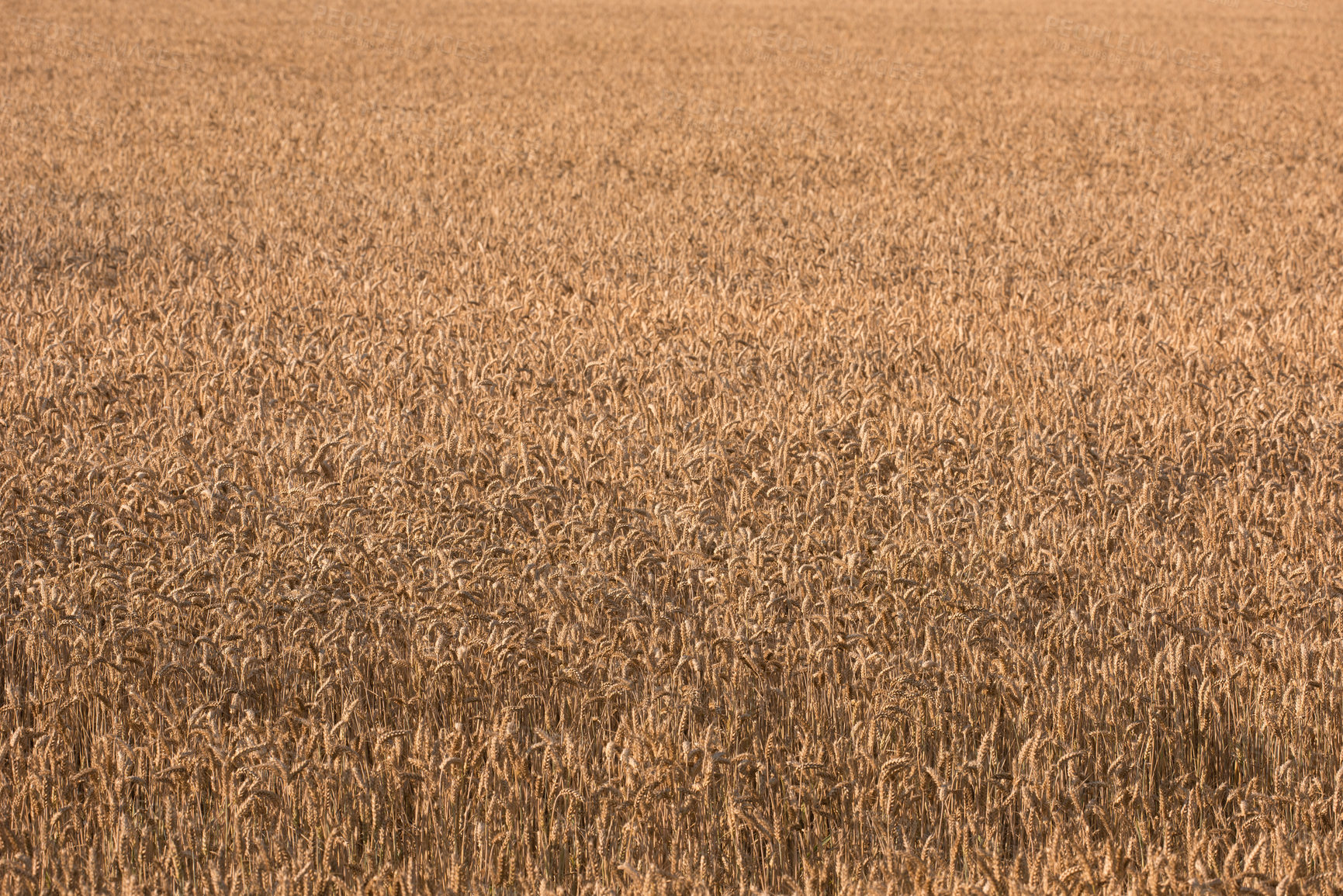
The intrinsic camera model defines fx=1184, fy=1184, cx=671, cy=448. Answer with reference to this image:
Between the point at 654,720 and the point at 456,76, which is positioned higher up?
the point at 456,76

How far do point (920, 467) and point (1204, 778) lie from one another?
1649 millimetres

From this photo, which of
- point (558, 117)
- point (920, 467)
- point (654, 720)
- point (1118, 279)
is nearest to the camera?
point (654, 720)

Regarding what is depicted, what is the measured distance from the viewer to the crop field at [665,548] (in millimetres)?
2160

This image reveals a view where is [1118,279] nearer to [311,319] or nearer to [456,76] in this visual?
[311,319]

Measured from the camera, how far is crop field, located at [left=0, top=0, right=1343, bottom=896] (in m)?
2.16

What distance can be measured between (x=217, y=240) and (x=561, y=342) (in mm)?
3397

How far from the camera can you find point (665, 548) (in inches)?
129

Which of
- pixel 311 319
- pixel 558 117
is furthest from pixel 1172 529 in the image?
pixel 558 117

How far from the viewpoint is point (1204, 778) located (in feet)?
7.94

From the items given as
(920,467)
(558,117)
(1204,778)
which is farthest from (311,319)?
(558,117)

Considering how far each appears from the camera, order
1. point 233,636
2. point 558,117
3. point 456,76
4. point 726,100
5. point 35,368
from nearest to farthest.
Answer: point 233,636 < point 35,368 < point 558,117 < point 726,100 < point 456,76

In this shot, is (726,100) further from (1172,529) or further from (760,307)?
(1172,529)

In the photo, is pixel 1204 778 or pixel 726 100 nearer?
pixel 1204 778

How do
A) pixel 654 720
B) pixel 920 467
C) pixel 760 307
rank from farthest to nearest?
pixel 760 307, pixel 920 467, pixel 654 720
